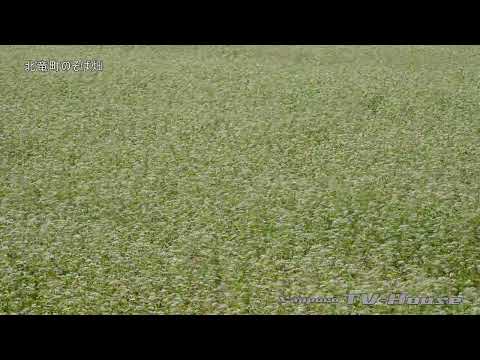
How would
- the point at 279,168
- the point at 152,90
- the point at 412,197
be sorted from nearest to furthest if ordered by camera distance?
the point at 412,197, the point at 279,168, the point at 152,90

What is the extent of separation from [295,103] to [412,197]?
9.16m

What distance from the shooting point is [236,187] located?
15.1 meters

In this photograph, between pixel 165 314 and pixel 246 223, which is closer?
pixel 165 314

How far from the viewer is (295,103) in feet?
73.3

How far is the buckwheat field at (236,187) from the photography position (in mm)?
Result: 10664

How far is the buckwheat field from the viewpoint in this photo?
10.7 metres

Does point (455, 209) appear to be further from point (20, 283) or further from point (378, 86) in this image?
point (378, 86)

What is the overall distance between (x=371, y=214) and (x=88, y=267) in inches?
250

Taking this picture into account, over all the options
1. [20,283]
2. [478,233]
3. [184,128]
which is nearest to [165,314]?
[20,283]

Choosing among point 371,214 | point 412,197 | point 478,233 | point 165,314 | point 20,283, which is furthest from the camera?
point 412,197

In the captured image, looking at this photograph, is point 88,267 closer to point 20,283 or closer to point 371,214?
point 20,283

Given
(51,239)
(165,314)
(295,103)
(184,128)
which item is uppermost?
(295,103)

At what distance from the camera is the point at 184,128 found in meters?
19.9

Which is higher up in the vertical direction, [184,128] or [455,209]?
[184,128]
